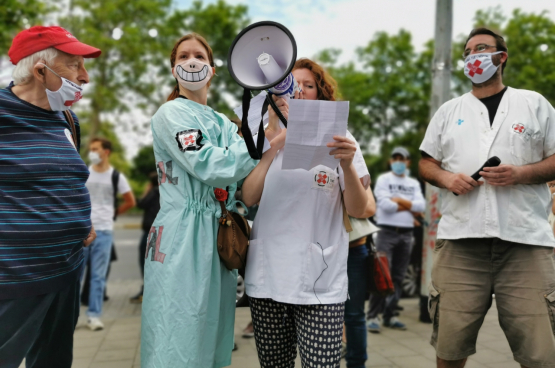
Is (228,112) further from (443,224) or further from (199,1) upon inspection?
(443,224)

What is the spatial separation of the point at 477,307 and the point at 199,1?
30722mm

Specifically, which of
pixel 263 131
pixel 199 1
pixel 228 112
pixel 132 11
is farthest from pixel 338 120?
pixel 199 1

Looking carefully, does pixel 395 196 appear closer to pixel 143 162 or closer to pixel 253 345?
pixel 253 345

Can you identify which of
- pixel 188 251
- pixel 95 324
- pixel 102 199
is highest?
pixel 188 251

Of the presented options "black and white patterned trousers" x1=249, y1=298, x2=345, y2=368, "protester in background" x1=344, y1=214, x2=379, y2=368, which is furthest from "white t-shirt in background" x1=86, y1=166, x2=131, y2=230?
"black and white patterned trousers" x1=249, y1=298, x2=345, y2=368

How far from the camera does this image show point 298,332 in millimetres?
2324

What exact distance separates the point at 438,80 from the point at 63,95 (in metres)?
4.48

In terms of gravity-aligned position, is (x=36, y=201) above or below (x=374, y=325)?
above

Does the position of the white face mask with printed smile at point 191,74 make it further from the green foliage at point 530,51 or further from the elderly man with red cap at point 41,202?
the green foliage at point 530,51

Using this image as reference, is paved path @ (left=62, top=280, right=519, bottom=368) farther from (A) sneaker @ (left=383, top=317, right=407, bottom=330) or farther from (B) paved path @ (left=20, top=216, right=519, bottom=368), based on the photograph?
(A) sneaker @ (left=383, top=317, right=407, bottom=330)

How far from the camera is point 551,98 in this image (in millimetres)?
23641

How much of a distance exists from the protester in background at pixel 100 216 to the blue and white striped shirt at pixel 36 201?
10.3 ft

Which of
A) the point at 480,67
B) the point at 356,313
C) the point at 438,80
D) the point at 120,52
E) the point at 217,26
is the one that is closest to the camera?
the point at 480,67

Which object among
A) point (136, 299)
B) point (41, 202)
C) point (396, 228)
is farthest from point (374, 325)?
point (41, 202)
